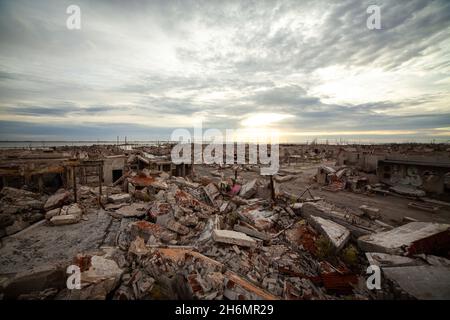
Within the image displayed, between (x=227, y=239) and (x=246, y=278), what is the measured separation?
1.30 metres

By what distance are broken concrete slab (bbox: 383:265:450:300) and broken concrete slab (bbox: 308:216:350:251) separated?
161cm

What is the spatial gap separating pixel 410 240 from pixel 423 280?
158 cm

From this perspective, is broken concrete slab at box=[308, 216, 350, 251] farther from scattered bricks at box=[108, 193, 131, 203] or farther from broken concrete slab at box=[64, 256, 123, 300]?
scattered bricks at box=[108, 193, 131, 203]

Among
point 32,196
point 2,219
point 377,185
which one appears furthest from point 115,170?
point 377,185

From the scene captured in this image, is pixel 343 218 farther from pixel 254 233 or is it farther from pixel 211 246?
pixel 211 246

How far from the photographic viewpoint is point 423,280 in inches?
157

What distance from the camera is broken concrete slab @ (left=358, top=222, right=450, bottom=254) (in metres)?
5.07

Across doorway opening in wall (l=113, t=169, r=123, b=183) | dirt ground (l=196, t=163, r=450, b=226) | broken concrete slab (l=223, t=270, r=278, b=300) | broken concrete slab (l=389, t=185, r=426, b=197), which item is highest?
doorway opening in wall (l=113, t=169, r=123, b=183)

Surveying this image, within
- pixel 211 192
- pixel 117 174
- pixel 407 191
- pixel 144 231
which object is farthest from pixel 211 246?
pixel 407 191

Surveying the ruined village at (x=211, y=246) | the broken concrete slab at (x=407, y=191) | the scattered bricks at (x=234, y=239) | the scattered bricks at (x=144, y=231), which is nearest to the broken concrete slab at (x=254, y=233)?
the ruined village at (x=211, y=246)

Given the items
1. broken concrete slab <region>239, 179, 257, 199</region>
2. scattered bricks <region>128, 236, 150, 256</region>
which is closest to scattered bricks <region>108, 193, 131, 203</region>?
scattered bricks <region>128, 236, 150, 256</region>

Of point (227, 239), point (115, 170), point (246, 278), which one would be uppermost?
point (115, 170)
